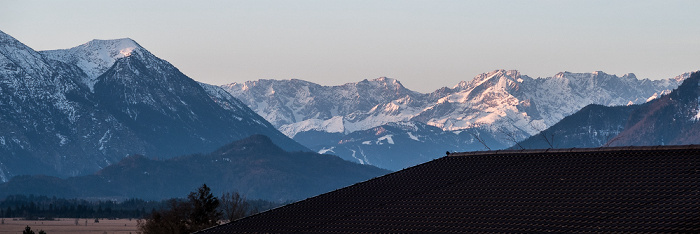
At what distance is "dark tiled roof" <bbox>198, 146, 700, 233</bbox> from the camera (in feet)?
173

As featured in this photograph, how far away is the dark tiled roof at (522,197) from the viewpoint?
52719 millimetres

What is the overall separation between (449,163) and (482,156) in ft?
6.66

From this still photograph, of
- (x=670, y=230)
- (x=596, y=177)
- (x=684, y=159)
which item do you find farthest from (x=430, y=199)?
(x=670, y=230)

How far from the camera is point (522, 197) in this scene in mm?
59344

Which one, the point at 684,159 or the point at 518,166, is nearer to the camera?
the point at 684,159

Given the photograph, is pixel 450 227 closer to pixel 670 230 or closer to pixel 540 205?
pixel 540 205

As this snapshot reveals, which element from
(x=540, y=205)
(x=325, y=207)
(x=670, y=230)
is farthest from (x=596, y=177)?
(x=325, y=207)

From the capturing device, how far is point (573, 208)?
5519cm

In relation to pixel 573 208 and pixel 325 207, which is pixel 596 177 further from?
pixel 325 207

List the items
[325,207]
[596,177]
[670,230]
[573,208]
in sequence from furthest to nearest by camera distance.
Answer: [325,207] < [596,177] < [573,208] < [670,230]

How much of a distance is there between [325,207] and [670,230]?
79.4 ft

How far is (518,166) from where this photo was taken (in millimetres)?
66000

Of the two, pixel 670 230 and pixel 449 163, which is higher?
pixel 449 163

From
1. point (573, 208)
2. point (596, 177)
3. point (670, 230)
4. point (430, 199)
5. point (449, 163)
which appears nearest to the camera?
point (670, 230)
